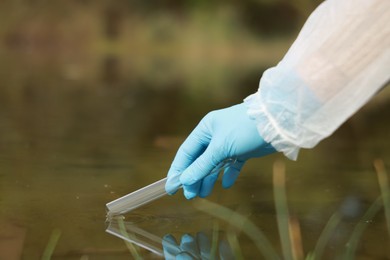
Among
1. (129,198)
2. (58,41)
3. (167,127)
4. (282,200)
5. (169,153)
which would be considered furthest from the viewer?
(58,41)

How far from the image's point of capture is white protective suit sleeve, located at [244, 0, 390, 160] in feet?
5.16

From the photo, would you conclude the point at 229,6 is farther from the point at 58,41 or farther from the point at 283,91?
the point at 283,91

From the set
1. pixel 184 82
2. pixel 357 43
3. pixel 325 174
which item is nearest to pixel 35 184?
pixel 325 174

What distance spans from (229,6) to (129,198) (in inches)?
333

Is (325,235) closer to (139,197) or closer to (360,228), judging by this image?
(360,228)

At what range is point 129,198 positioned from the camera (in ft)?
6.48

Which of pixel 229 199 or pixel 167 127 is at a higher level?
pixel 229 199

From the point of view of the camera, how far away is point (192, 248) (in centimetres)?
180

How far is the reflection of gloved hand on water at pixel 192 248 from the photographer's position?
1.74 m

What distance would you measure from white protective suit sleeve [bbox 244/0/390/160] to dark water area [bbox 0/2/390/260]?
0.25 meters

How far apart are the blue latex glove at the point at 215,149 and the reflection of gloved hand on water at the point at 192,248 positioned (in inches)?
4.2

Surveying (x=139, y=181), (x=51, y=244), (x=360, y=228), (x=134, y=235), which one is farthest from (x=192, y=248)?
(x=139, y=181)

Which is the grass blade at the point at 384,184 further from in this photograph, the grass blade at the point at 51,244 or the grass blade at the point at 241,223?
the grass blade at the point at 51,244

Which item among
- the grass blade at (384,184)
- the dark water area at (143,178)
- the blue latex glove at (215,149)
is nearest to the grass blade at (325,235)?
the dark water area at (143,178)
